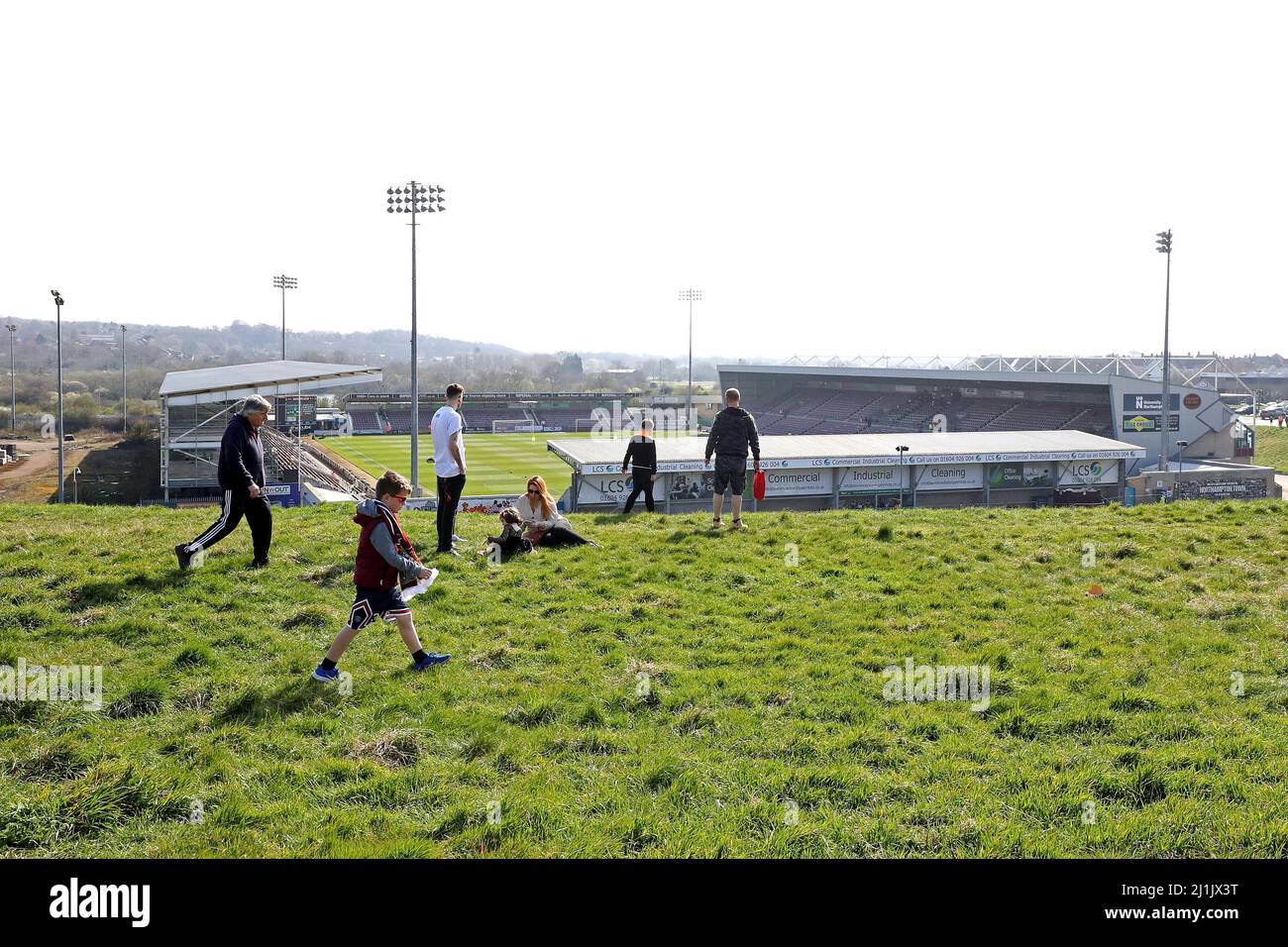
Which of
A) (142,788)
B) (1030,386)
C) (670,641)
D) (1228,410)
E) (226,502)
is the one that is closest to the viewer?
(142,788)

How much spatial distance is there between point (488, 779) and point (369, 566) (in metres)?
2.02

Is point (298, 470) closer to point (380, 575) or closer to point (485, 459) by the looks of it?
point (380, 575)

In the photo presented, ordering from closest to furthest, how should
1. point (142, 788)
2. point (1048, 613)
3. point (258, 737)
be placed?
point (142, 788) < point (258, 737) < point (1048, 613)

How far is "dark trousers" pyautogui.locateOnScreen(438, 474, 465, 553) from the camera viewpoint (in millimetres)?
9742

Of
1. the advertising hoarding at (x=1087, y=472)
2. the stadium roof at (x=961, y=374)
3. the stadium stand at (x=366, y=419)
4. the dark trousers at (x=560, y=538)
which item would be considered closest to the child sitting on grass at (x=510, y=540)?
the dark trousers at (x=560, y=538)

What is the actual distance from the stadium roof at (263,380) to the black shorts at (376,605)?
23.1m

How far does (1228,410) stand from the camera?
54.7 metres

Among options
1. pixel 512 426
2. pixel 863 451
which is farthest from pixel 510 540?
pixel 512 426

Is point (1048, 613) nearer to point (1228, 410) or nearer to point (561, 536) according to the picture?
point (561, 536)

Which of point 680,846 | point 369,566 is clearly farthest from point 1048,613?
point 369,566

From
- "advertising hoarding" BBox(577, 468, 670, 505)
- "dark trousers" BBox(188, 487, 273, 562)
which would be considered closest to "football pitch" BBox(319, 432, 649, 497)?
"advertising hoarding" BBox(577, 468, 670, 505)

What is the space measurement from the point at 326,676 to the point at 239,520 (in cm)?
319

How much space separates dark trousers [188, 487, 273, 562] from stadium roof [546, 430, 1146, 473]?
2058cm
